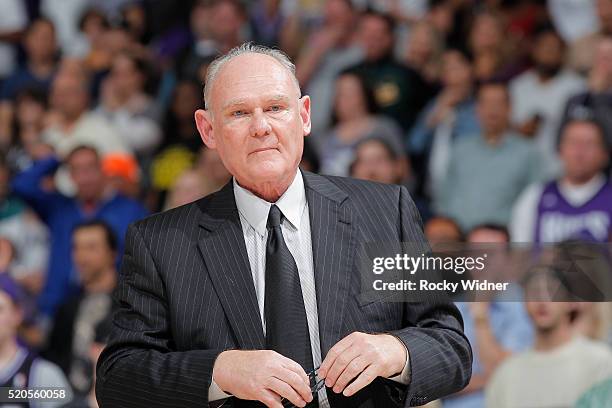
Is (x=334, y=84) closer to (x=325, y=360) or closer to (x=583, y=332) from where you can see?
(x=583, y=332)

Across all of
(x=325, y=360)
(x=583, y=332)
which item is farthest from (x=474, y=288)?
(x=583, y=332)

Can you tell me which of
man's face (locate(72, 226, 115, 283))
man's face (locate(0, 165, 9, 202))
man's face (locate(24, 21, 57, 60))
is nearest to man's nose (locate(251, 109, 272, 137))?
man's face (locate(72, 226, 115, 283))

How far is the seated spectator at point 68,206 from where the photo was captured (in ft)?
18.7

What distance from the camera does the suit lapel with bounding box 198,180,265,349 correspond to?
196 cm

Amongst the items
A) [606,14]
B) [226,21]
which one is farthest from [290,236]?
[226,21]

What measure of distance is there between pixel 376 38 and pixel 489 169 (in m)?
1.11

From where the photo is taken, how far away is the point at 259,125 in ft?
6.49

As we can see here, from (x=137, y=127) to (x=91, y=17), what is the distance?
1031 millimetres

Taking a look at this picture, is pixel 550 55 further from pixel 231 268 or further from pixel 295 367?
pixel 295 367

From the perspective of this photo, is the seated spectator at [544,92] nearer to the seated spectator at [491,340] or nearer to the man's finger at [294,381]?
the seated spectator at [491,340]

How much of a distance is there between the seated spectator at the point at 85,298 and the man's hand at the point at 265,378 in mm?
3202

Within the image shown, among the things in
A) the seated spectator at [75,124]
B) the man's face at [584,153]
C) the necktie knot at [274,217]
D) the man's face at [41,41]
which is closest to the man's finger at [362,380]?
the necktie knot at [274,217]

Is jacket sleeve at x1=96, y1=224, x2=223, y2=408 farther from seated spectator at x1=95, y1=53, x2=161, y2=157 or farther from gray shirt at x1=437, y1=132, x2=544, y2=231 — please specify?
seated spectator at x1=95, y1=53, x2=161, y2=157

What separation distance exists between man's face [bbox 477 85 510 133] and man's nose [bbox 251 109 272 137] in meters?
3.70
